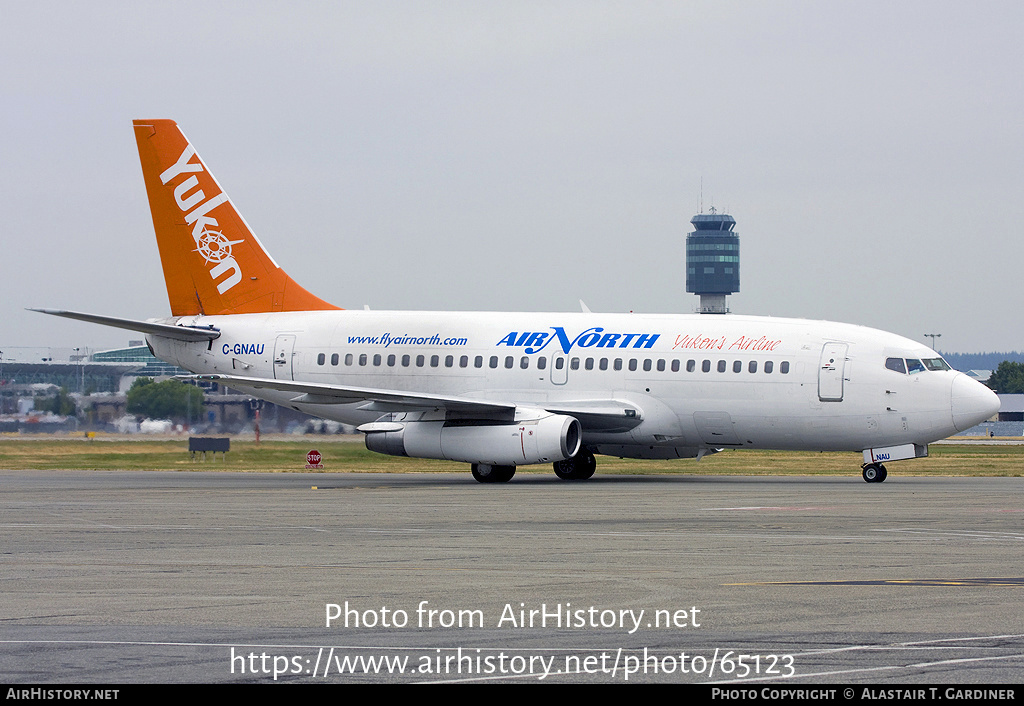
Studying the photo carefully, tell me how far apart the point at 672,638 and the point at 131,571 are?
23.7 ft

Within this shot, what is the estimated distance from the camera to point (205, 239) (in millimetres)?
43094

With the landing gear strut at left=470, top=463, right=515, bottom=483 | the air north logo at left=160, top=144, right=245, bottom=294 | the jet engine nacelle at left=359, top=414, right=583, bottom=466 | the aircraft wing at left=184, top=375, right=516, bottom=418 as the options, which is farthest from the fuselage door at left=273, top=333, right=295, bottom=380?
the landing gear strut at left=470, top=463, right=515, bottom=483

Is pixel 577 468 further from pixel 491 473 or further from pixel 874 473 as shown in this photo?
pixel 874 473

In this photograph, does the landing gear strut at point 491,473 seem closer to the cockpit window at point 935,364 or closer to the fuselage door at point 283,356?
the fuselage door at point 283,356

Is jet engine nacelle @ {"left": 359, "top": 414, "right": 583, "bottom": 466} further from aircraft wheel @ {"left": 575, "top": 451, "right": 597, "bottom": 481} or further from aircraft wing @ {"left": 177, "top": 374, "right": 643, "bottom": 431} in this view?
aircraft wheel @ {"left": 575, "top": 451, "right": 597, "bottom": 481}

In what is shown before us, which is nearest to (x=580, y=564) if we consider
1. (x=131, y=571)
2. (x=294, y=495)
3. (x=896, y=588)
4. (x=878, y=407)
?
(x=896, y=588)

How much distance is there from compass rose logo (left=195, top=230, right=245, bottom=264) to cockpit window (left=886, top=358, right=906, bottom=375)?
64.0 feet

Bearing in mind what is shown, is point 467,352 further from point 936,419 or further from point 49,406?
point 49,406

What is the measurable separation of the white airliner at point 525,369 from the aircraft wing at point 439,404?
0.06m

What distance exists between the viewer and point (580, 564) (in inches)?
639

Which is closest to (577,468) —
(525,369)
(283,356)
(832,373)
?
(525,369)

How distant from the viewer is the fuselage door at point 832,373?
115 feet

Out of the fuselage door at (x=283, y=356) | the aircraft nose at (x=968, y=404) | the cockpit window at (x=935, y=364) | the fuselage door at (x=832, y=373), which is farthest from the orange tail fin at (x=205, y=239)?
the aircraft nose at (x=968, y=404)

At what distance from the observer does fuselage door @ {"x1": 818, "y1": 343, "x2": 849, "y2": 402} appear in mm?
35094
